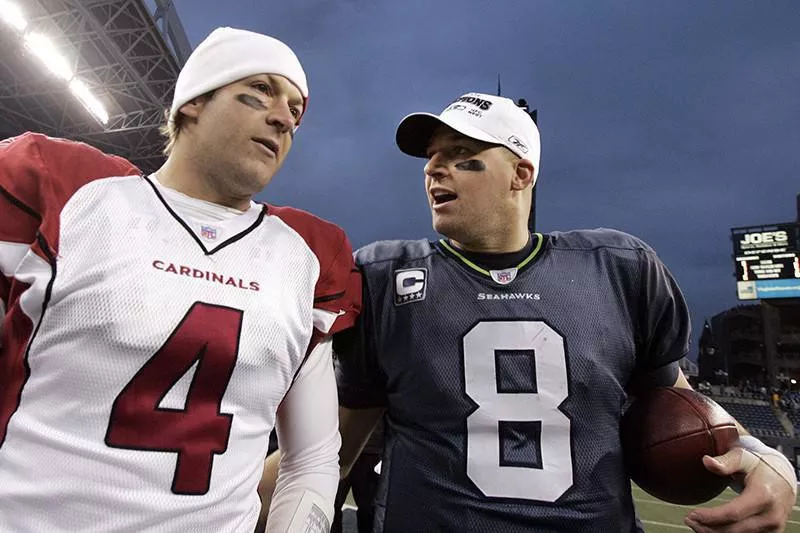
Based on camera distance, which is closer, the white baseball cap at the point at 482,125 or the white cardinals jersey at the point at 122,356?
the white cardinals jersey at the point at 122,356

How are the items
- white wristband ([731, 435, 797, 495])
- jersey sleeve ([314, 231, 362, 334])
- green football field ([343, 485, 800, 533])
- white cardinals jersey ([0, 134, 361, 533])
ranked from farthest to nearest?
1. green football field ([343, 485, 800, 533])
2. jersey sleeve ([314, 231, 362, 334])
3. white wristband ([731, 435, 797, 495])
4. white cardinals jersey ([0, 134, 361, 533])

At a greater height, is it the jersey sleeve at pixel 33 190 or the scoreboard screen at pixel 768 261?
the scoreboard screen at pixel 768 261

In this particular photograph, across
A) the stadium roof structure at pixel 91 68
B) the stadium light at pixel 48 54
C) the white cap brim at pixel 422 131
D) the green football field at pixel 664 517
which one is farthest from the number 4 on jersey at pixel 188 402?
the stadium light at pixel 48 54

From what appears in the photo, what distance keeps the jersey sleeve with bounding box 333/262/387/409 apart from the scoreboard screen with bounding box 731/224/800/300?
2460cm

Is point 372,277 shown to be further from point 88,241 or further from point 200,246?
point 88,241

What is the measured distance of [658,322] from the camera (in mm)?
1607

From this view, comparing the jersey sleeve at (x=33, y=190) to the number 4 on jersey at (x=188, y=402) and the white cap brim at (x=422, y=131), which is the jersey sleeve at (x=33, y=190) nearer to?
the number 4 on jersey at (x=188, y=402)

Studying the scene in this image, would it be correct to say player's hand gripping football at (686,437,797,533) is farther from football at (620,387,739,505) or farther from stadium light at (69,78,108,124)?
stadium light at (69,78,108,124)

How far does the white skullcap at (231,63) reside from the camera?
1383 millimetres

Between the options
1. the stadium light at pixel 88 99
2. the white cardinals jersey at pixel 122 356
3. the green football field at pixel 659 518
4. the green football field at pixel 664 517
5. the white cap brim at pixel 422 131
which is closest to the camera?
the white cardinals jersey at pixel 122 356

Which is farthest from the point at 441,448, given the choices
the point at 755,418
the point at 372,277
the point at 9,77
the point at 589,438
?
the point at 755,418

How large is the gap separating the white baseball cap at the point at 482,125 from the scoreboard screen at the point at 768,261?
79.2 feet

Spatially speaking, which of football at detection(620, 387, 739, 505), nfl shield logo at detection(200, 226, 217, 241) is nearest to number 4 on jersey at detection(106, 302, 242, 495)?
nfl shield logo at detection(200, 226, 217, 241)

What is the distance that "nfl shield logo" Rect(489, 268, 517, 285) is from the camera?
162 cm
